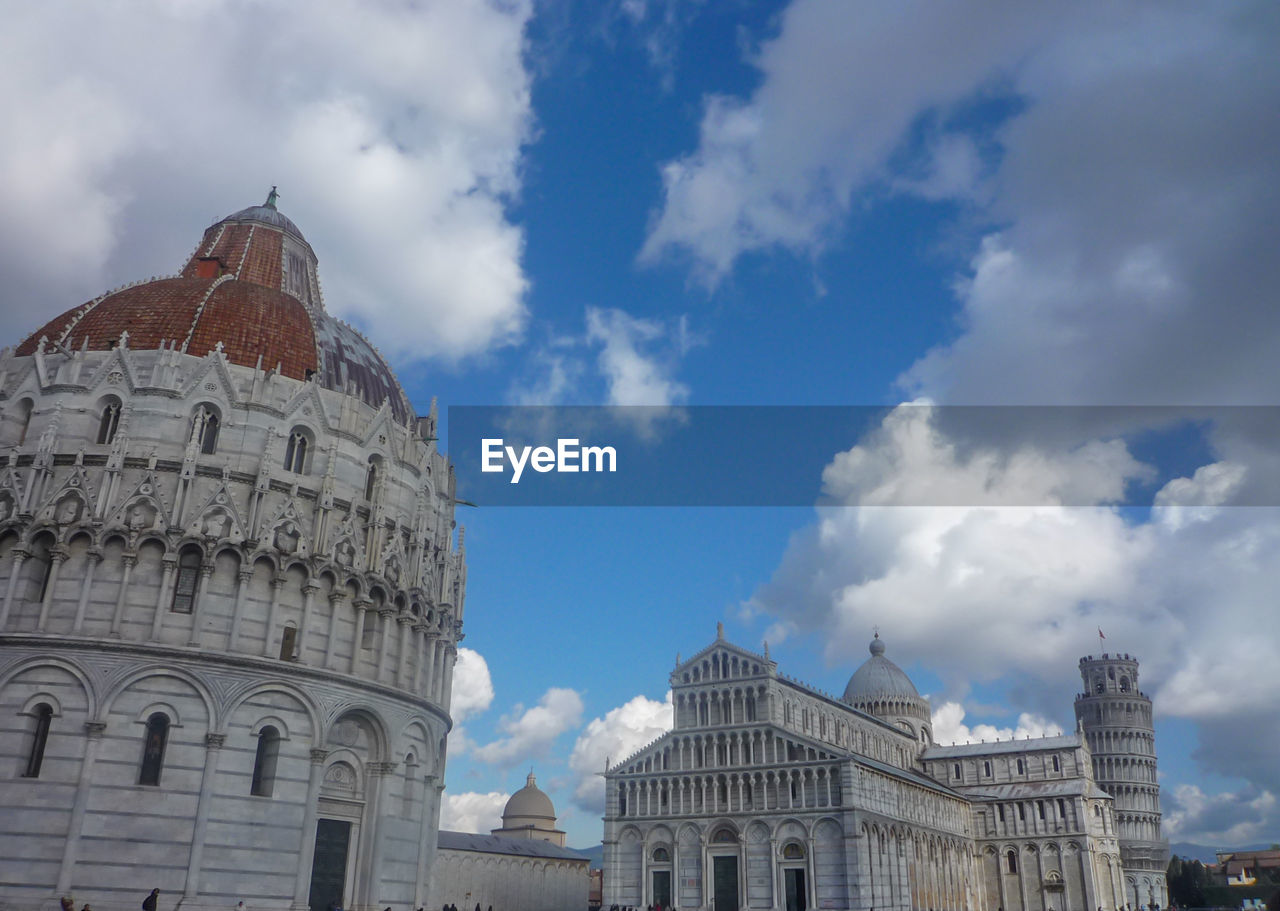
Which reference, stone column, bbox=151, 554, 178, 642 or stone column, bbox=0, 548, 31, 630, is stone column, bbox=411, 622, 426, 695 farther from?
stone column, bbox=0, 548, 31, 630

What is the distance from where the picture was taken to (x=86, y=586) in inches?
1296

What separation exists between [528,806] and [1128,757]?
65.4m

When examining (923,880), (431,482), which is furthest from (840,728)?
(431,482)

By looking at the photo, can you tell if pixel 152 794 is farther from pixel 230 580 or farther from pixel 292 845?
pixel 230 580

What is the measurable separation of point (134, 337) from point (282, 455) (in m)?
7.65

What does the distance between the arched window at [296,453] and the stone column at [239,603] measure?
14.4 ft

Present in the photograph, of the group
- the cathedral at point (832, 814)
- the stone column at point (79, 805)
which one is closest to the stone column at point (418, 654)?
the stone column at point (79, 805)

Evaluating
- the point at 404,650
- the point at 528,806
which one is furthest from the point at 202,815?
the point at 528,806

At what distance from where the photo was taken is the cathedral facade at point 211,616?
31406mm

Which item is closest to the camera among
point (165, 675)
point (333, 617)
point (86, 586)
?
point (165, 675)

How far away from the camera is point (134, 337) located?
127ft

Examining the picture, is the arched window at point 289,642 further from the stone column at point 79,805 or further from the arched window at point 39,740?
the arched window at point 39,740

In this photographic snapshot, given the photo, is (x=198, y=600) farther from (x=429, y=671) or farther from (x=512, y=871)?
(x=512, y=871)

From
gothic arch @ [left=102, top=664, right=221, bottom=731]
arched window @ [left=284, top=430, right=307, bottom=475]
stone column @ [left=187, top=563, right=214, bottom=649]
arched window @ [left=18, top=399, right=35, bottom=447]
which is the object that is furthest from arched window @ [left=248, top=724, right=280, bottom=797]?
arched window @ [left=18, top=399, right=35, bottom=447]
